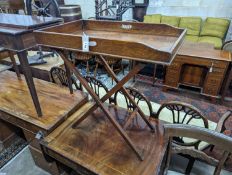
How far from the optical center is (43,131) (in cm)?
134

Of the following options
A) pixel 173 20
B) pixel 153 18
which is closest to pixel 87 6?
pixel 153 18

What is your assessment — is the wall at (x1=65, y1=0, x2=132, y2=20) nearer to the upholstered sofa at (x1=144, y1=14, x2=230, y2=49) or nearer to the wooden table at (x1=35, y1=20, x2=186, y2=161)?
the upholstered sofa at (x1=144, y1=14, x2=230, y2=49)

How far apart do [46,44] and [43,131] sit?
653mm

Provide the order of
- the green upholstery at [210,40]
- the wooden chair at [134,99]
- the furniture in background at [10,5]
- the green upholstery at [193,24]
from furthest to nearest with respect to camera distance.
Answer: the furniture in background at [10,5], the green upholstery at [193,24], the green upholstery at [210,40], the wooden chair at [134,99]

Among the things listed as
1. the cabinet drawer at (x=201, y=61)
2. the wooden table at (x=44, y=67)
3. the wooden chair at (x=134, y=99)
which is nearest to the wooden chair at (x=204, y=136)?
the wooden chair at (x=134, y=99)

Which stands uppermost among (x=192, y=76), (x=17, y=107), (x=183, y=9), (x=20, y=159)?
(x=183, y=9)

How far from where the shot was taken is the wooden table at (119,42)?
0.83 m

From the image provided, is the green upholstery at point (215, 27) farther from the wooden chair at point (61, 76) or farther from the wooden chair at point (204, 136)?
the wooden chair at point (204, 136)

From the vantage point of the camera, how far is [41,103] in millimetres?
1610

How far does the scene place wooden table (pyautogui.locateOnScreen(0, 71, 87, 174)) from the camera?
141 cm

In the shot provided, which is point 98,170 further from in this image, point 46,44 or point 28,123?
point 46,44

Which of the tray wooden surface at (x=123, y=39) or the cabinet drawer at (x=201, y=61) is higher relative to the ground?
the tray wooden surface at (x=123, y=39)

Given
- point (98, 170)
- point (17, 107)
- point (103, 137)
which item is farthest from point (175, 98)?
point (17, 107)

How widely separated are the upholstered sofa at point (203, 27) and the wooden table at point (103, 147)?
262 centimetres
